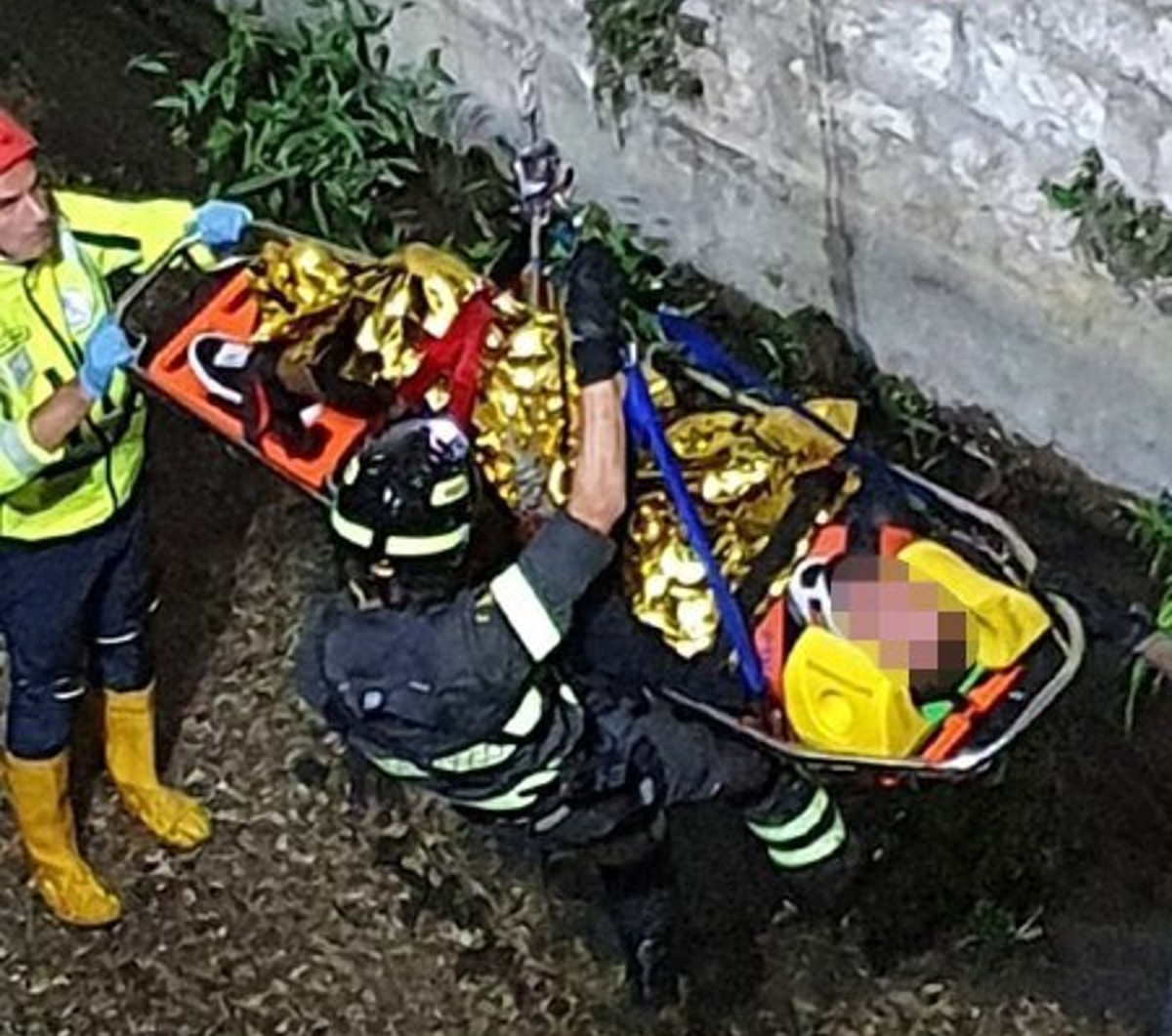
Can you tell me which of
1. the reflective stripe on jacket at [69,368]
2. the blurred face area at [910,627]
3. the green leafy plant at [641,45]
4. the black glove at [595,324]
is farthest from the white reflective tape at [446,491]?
the green leafy plant at [641,45]

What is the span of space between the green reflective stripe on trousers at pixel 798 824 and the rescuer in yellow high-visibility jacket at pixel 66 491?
1.14m

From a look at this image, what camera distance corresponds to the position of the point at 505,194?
293 inches

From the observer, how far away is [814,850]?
5.59 meters

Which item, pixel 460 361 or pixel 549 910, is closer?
pixel 460 361

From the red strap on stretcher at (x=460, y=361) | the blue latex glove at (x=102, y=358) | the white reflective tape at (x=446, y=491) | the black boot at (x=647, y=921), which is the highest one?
the white reflective tape at (x=446, y=491)

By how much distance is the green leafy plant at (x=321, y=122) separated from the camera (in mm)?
7367

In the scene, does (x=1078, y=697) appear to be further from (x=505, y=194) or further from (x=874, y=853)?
(x=505, y=194)

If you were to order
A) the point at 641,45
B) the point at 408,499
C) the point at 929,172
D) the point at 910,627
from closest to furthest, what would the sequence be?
1. the point at 408,499
2. the point at 910,627
3. the point at 929,172
4. the point at 641,45

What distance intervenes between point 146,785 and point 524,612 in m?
1.46

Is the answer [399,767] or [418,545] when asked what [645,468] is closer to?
[418,545]

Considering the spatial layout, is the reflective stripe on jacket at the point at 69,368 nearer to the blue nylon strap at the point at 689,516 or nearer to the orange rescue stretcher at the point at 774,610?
the orange rescue stretcher at the point at 774,610

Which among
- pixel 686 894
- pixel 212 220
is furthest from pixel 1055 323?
pixel 212 220

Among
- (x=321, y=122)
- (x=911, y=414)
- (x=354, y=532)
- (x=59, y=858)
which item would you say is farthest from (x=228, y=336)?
(x=321, y=122)

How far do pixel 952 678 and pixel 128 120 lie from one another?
345 cm
